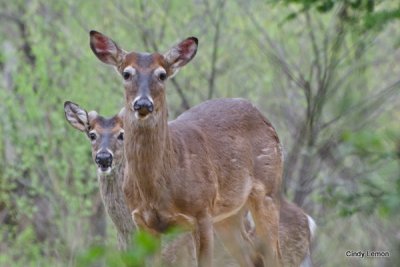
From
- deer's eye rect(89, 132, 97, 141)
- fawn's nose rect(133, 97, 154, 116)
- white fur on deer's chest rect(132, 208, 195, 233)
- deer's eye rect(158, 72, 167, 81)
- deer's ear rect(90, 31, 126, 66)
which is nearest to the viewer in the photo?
fawn's nose rect(133, 97, 154, 116)

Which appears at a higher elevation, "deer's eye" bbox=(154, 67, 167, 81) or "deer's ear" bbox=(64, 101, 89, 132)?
"deer's eye" bbox=(154, 67, 167, 81)

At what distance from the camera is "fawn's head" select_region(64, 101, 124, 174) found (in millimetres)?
11234

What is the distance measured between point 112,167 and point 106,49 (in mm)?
1680

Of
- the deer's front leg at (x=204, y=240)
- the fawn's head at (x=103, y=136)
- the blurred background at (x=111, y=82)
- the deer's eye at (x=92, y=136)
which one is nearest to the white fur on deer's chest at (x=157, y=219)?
the deer's front leg at (x=204, y=240)

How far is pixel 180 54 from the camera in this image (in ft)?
33.1


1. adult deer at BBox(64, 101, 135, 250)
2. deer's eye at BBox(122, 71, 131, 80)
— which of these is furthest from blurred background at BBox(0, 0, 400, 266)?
deer's eye at BBox(122, 71, 131, 80)

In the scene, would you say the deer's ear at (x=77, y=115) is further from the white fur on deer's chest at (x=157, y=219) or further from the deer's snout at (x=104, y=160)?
the white fur on deer's chest at (x=157, y=219)

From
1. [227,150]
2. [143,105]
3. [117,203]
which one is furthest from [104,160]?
[143,105]

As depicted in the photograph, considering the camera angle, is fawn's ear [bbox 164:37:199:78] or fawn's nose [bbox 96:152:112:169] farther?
fawn's nose [bbox 96:152:112:169]

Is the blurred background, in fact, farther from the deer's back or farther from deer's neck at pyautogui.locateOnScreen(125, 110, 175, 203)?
deer's neck at pyautogui.locateOnScreen(125, 110, 175, 203)

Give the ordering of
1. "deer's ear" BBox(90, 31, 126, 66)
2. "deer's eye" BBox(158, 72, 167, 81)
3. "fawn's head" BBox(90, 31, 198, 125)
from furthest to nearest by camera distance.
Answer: "deer's ear" BBox(90, 31, 126, 66) < "deer's eye" BBox(158, 72, 167, 81) < "fawn's head" BBox(90, 31, 198, 125)

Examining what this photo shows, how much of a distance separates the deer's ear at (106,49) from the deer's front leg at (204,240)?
139cm

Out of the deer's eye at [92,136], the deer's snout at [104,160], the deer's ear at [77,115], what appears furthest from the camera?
the deer's ear at [77,115]

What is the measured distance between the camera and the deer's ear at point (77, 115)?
1225 cm
